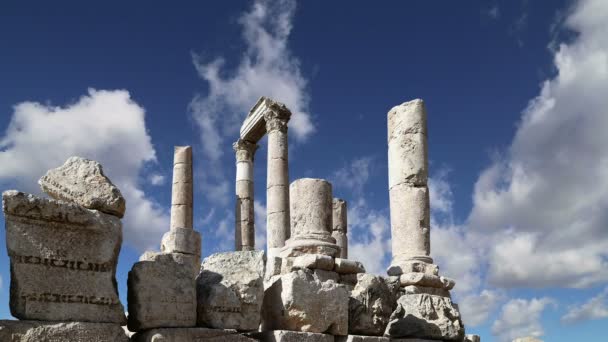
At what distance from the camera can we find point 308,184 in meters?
11.4

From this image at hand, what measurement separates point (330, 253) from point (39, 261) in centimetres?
660

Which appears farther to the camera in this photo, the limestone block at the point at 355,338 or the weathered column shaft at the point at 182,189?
the weathered column shaft at the point at 182,189

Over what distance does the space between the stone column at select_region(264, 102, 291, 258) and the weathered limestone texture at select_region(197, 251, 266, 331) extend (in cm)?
1145

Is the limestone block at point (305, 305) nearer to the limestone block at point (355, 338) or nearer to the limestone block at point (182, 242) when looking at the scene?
the limestone block at point (355, 338)

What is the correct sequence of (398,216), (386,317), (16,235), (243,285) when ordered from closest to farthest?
(16,235), (243,285), (386,317), (398,216)

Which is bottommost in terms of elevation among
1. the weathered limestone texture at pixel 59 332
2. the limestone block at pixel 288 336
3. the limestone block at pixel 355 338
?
the limestone block at pixel 355 338

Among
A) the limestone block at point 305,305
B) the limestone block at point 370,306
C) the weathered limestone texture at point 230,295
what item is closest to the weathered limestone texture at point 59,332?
the weathered limestone texture at point 230,295

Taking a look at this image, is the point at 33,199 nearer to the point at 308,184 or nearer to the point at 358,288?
the point at 358,288

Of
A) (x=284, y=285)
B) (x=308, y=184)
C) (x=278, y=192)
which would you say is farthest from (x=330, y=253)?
(x=278, y=192)

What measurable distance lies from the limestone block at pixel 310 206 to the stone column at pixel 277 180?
692cm

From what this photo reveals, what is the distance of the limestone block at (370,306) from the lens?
7.66 m

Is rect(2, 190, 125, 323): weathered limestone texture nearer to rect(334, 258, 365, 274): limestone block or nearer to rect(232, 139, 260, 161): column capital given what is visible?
rect(334, 258, 365, 274): limestone block

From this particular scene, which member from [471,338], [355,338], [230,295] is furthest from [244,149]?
[230,295]

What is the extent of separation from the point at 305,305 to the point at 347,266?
365 centimetres
